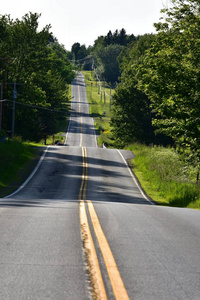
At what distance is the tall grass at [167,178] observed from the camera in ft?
66.1

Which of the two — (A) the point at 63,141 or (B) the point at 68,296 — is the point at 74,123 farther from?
(B) the point at 68,296

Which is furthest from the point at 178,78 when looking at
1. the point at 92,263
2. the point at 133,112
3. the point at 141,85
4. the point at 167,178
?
the point at 133,112

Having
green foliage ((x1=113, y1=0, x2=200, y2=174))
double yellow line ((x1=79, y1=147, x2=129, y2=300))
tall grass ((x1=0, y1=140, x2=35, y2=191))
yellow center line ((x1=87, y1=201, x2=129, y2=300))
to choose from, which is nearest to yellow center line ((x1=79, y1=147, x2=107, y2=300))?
double yellow line ((x1=79, y1=147, x2=129, y2=300))

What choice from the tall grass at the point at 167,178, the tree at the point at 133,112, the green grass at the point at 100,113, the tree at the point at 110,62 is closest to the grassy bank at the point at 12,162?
the tall grass at the point at 167,178

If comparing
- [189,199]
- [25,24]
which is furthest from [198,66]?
[25,24]

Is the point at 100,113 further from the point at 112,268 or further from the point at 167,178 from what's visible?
the point at 112,268

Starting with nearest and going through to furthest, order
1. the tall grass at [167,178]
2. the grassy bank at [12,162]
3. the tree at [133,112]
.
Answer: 1. the tall grass at [167,178]
2. the grassy bank at [12,162]
3. the tree at [133,112]

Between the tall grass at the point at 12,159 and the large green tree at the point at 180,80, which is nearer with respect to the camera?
the large green tree at the point at 180,80

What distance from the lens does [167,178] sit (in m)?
26.2

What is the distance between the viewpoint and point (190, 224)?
8.97 meters

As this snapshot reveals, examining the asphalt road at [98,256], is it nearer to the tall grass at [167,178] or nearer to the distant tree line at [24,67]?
the tall grass at [167,178]

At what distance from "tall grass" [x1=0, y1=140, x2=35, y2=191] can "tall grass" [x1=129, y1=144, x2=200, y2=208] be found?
9.59 m

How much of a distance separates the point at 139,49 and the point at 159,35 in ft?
159

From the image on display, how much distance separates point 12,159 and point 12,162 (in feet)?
2.63
